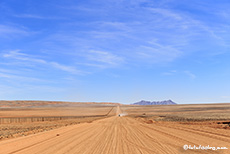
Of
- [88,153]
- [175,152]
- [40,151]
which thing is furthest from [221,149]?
[40,151]

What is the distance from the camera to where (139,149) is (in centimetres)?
1343

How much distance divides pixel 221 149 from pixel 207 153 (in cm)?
134

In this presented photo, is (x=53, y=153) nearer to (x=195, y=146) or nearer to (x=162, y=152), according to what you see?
(x=162, y=152)

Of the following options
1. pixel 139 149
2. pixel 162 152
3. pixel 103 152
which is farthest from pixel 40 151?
pixel 162 152

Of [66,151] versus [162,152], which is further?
[66,151]

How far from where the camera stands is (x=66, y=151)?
13.4m

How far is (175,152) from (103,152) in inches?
141

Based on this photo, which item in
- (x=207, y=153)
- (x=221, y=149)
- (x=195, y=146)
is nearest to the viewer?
(x=207, y=153)

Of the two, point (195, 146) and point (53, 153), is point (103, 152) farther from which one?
point (195, 146)

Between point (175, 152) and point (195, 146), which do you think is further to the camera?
point (195, 146)

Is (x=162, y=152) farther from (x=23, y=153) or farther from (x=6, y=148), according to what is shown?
(x=6, y=148)

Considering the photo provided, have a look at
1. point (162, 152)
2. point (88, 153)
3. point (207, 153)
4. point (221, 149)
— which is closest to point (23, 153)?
point (88, 153)

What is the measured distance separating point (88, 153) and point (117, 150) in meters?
1.60

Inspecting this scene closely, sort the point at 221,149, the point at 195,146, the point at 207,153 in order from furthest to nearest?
the point at 195,146, the point at 221,149, the point at 207,153
